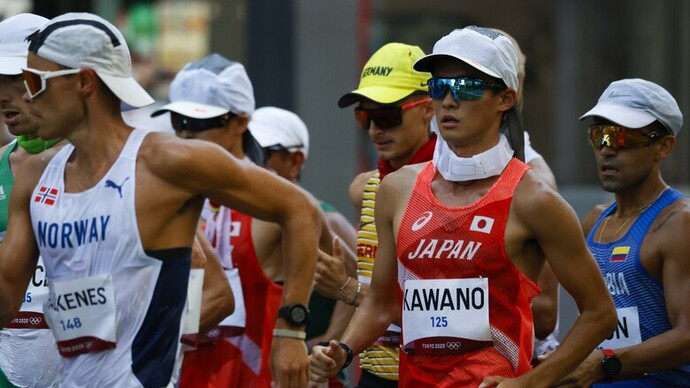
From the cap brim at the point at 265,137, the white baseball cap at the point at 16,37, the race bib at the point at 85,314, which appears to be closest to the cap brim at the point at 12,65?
the white baseball cap at the point at 16,37

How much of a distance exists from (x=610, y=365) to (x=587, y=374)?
18 centimetres

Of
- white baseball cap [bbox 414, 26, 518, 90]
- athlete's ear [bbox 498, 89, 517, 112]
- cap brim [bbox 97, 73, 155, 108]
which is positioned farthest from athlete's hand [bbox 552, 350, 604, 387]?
cap brim [bbox 97, 73, 155, 108]

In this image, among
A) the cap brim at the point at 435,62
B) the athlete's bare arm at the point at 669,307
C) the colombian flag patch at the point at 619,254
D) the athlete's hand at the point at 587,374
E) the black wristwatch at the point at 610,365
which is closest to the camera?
the cap brim at the point at 435,62

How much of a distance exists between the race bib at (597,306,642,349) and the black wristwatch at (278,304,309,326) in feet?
5.82

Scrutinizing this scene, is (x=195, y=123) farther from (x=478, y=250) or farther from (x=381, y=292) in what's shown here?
(x=478, y=250)

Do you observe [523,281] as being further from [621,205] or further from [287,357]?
[621,205]

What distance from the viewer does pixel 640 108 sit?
6.57m

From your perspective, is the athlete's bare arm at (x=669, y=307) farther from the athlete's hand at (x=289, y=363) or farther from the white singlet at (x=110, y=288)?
the white singlet at (x=110, y=288)

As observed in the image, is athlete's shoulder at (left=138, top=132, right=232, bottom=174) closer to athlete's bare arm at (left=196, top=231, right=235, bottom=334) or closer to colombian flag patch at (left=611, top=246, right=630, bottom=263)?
athlete's bare arm at (left=196, top=231, right=235, bottom=334)

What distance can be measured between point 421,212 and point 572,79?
10.0m

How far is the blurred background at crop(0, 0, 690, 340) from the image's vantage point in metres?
13.4

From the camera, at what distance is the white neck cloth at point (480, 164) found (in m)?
5.42

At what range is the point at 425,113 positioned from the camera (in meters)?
6.98

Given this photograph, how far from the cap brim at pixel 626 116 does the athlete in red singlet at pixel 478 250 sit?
1083 millimetres
